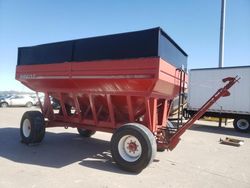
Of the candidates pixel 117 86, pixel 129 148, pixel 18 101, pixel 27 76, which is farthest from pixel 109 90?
pixel 18 101

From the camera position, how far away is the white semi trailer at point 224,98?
1422 centimetres

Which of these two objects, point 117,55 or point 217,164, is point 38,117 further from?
point 217,164

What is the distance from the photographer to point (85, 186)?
4590 millimetres

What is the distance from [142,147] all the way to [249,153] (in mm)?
4571

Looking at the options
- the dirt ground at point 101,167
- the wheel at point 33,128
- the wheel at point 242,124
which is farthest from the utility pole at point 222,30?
the wheel at point 33,128

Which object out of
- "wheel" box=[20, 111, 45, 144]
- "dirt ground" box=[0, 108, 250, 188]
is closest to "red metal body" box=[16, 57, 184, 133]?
"wheel" box=[20, 111, 45, 144]

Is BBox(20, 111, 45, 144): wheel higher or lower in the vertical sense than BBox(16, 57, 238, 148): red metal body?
lower

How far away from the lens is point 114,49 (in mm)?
6203

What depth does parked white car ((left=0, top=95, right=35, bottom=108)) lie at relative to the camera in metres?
26.8

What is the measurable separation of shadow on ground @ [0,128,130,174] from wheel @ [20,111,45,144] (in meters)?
0.20

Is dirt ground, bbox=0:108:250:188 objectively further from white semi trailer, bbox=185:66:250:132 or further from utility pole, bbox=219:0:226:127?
utility pole, bbox=219:0:226:127

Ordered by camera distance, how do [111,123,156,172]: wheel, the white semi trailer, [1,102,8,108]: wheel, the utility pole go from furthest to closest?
[1,102,8,108]: wheel, the utility pole, the white semi trailer, [111,123,156,172]: wheel

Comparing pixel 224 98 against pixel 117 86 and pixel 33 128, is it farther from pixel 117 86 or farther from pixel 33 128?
pixel 33 128

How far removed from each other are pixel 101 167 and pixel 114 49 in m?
2.65
